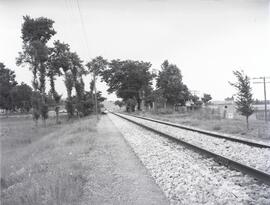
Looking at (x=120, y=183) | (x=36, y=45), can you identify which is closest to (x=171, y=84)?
(x=36, y=45)

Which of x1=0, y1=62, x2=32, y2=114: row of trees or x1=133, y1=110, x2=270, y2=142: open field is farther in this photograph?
x1=0, y1=62, x2=32, y2=114: row of trees

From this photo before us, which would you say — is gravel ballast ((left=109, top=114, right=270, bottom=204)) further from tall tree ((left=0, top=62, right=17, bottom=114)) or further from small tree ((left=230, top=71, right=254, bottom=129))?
tall tree ((left=0, top=62, right=17, bottom=114))

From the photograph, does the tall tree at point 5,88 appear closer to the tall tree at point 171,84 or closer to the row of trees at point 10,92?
the row of trees at point 10,92

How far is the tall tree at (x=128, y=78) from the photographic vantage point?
7975 cm

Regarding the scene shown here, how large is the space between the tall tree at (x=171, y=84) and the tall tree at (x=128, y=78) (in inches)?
173

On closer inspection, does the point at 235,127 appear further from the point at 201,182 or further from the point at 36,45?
the point at 36,45

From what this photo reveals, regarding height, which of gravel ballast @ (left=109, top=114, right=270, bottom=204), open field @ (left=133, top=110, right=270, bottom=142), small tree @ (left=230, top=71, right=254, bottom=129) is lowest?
gravel ballast @ (left=109, top=114, right=270, bottom=204)

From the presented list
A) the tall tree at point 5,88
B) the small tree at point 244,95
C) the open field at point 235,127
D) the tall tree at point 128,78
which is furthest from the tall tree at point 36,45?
the tall tree at point 5,88

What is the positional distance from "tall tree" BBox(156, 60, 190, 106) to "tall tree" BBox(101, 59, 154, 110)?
439 cm

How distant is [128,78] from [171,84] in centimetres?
1451

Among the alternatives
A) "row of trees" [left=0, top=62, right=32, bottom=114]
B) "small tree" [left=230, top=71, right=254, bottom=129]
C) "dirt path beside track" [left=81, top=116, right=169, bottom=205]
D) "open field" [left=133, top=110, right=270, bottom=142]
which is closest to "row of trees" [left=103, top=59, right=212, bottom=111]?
"row of trees" [left=0, top=62, right=32, bottom=114]

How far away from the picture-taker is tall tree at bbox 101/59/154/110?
262 feet

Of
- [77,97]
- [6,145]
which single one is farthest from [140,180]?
[77,97]

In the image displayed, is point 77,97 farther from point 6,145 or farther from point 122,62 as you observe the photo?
point 122,62
